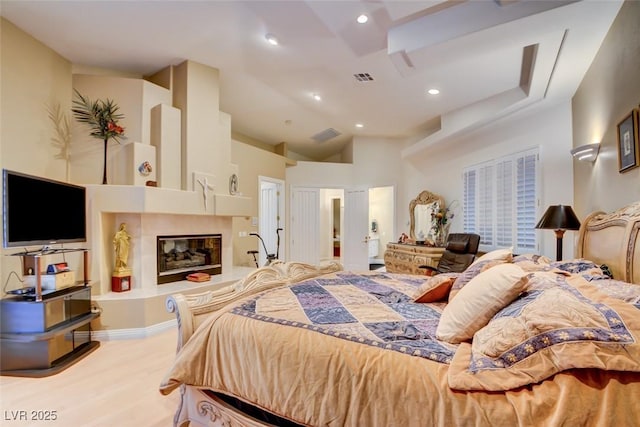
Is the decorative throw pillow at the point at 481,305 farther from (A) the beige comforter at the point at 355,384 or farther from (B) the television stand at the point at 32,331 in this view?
(B) the television stand at the point at 32,331

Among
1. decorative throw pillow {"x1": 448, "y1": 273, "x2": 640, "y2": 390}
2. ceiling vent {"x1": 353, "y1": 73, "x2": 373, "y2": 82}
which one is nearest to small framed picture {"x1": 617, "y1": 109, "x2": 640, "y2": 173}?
decorative throw pillow {"x1": 448, "y1": 273, "x2": 640, "y2": 390}

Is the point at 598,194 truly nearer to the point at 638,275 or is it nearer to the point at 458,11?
the point at 638,275

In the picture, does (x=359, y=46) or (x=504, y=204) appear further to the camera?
(x=504, y=204)

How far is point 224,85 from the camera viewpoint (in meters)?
4.57

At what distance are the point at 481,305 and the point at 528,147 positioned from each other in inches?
126

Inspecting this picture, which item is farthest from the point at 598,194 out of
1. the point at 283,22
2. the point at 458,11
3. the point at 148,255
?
the point at 148,255

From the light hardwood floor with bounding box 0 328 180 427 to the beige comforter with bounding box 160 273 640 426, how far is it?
26.2 inches

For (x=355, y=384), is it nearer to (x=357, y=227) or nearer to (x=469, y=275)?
(x=469, y=275)

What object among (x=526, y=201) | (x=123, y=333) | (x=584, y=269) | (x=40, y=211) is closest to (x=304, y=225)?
(x=123, y=333)

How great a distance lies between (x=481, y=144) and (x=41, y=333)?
18.2ft

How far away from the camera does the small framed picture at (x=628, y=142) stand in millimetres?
1817

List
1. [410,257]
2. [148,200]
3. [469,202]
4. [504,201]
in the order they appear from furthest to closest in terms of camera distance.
A: 1. [410,257]
2. [469,202]
3. [504,201]
4. [148,200]

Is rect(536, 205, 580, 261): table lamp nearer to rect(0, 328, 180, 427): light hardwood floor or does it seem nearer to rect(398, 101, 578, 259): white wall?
rect(398, 101, 578, 259): white wall

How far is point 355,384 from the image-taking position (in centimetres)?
117
